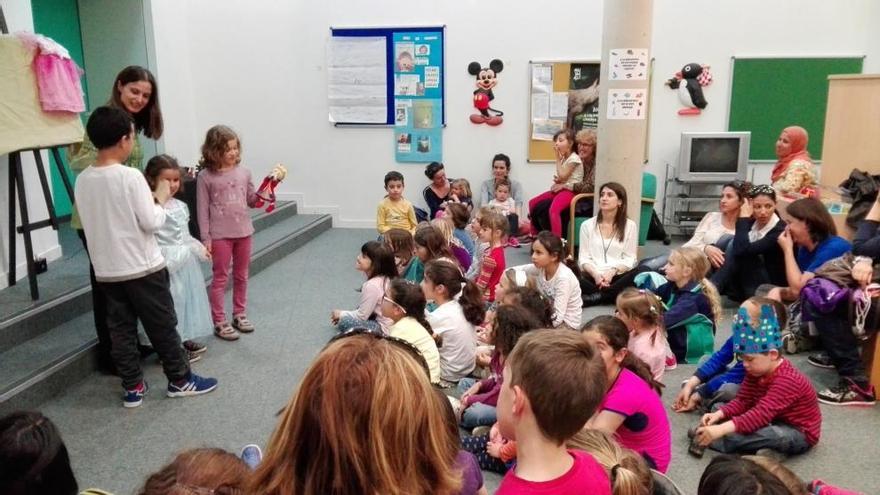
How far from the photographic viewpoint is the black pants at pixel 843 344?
121 inches

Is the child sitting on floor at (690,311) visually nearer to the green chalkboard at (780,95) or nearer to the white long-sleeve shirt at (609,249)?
the white long-sleeve shirt at (609,249)

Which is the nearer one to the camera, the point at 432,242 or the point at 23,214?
the point at 23,214

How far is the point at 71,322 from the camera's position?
3.54m

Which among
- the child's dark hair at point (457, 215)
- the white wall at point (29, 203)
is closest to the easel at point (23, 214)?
the white wall at point (29, 203)

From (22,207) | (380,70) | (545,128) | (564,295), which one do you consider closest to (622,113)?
(564,295)

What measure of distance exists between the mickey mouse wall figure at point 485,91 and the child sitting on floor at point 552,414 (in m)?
Result: 5.47

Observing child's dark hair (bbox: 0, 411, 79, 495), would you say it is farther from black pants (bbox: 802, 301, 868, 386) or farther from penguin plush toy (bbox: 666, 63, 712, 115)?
penguin plush toy (bbox: 666, 63, 712, 115)

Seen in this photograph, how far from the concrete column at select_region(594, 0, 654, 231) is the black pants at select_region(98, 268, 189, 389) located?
3.21 m

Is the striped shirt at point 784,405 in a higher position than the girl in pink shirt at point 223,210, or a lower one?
lower

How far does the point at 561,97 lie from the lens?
6520 millimetres

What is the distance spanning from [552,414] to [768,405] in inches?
62.5

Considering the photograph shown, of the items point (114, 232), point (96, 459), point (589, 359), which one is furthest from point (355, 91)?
point (589, 359)

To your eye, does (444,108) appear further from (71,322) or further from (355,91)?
(71,322)

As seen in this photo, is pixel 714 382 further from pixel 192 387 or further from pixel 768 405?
pixel 192 387
